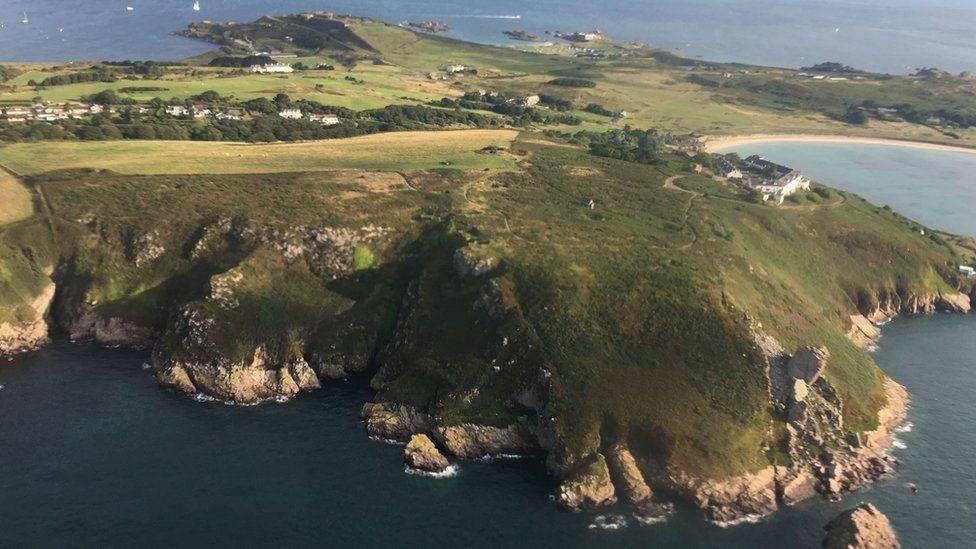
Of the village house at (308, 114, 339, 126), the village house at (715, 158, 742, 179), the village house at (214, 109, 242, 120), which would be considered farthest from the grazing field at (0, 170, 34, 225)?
the village house at (715, 158, 742, 179)

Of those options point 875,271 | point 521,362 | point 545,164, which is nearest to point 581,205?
point 545,164

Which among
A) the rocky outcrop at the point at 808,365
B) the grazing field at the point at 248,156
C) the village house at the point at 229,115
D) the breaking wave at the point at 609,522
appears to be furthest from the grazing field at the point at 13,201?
the rocky outcrop at the point at 808,365

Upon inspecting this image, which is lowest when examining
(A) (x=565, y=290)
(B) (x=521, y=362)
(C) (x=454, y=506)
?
(C) (x=454, y=506)

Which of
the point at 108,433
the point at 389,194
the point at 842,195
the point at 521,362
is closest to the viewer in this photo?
the point at 108,433

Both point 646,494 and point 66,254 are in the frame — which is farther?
point 66,254

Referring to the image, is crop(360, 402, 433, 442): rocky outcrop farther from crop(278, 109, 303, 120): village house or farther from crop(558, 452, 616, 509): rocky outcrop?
crop(278, 109, 303, 120): village house

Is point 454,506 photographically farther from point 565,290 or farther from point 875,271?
point 875,271

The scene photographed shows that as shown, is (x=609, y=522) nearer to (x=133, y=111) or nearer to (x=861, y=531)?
(x=861, y=531)
